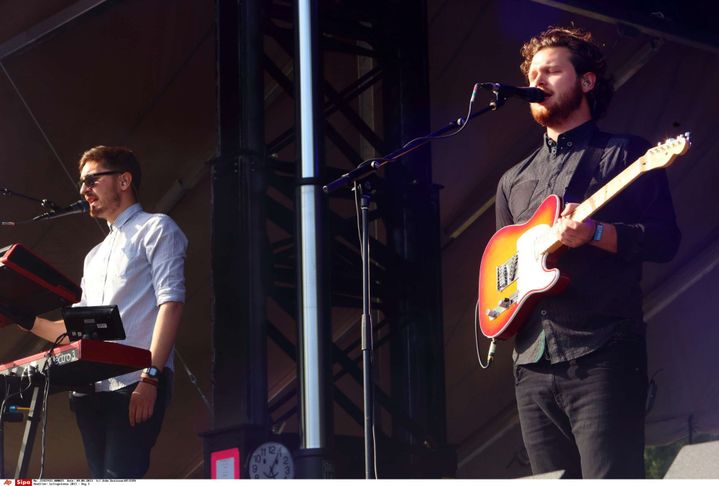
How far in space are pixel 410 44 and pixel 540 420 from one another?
2639 mm

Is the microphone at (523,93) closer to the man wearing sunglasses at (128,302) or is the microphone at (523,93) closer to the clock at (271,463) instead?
the man wearing sunglasses at (128,302)

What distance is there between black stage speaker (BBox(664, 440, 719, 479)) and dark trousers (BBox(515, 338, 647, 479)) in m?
0.11

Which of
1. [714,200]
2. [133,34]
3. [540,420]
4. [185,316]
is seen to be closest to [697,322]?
[714,200]

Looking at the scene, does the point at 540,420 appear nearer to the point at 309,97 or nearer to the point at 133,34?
the point at 309,97

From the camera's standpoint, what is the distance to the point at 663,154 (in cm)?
258

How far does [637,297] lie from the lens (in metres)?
2.68

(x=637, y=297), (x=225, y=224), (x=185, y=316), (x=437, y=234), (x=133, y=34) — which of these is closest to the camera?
(x=637, y=297)

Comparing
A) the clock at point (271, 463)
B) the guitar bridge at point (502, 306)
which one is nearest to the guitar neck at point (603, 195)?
the guitar bridge at point (502, 306)

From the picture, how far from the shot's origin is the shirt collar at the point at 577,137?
2.86 m

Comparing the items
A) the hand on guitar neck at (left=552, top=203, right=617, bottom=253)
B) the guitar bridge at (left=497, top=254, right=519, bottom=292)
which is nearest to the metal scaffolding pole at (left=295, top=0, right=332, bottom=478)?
the guitar bridge at (left=497, top=254, right=519, bottom=292)

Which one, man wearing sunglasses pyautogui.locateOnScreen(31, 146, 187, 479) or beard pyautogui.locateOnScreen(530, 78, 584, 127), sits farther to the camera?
man wearing sunglasses pyautogui.locateOnScreen(31, 146, 187, 479)

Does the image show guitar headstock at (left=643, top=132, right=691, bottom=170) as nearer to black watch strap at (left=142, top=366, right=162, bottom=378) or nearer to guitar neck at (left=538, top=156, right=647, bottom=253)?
guitar neck at (left=538, top=156, right=647, bottom=253)

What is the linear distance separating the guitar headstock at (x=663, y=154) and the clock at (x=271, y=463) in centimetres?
202

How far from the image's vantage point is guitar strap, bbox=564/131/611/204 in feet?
9.21
